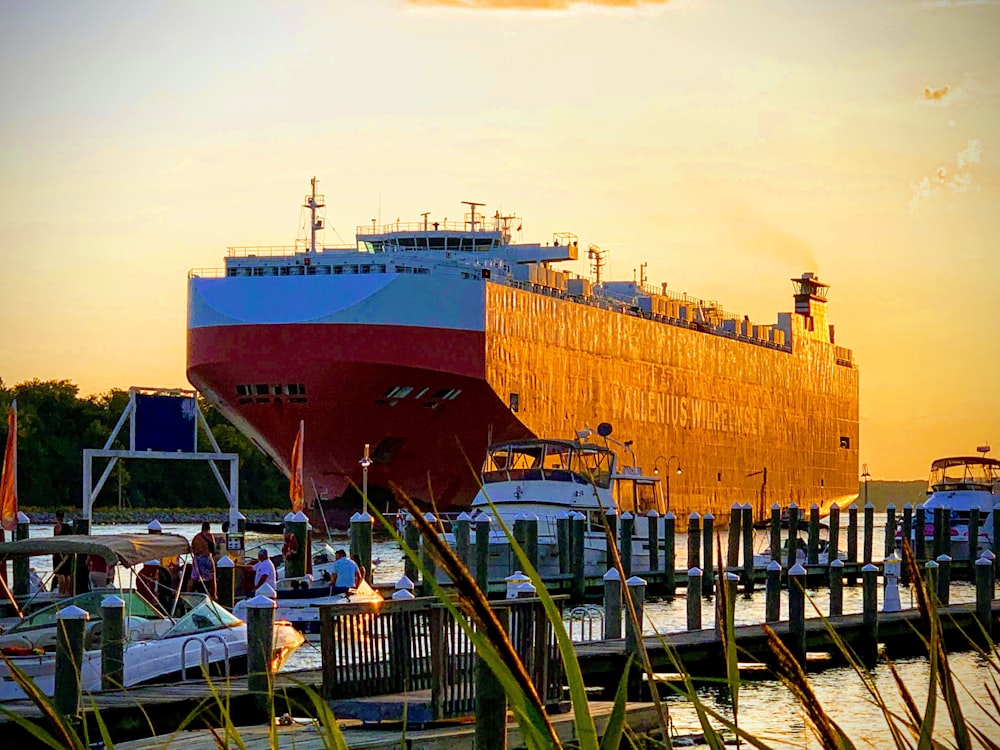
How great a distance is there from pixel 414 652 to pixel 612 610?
7411 mm

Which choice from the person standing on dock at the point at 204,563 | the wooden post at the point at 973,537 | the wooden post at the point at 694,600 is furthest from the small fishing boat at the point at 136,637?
the wooden post at the point at 973,537

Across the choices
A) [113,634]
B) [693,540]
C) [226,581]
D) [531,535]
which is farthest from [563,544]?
[113,634]

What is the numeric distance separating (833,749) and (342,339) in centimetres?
4319

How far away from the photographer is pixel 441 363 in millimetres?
47062

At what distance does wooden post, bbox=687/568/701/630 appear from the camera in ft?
62.2

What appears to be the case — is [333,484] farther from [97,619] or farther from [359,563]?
[97,619]

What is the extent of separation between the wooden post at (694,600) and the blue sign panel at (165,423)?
1052 cm

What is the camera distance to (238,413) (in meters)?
47.9

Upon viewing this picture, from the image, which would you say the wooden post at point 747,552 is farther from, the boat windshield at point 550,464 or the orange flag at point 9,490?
the orange flag at point 9,490

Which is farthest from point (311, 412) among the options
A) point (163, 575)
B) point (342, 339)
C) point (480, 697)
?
point (480, 697)

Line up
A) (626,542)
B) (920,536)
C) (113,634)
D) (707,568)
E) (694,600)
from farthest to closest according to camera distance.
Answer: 1. (920,536)
2. (707,568)
3. (626,542)
4. (694,600)
5. (113,634)

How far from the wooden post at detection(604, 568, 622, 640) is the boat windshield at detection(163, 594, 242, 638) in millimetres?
3769

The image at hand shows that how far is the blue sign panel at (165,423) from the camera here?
2658cm

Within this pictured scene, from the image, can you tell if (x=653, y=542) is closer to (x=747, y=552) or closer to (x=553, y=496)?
(x=747, y=552)
